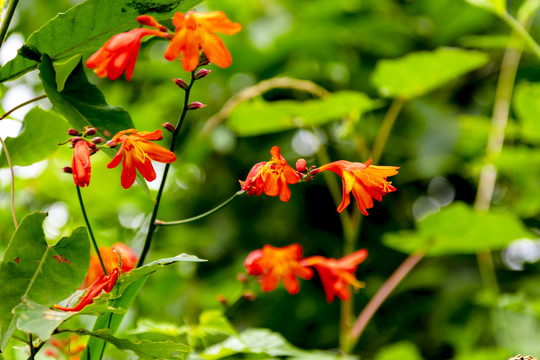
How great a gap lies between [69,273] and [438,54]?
3.69ft

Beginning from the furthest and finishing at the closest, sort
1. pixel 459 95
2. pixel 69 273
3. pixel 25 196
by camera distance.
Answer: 1. pixel 459 95
2. pixel 25 196
3. pixel 69 273

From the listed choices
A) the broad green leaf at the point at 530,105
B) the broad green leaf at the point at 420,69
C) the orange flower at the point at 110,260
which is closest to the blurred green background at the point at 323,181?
the broad green leaf at the point at 530,105

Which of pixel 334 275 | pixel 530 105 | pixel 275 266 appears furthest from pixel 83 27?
pixel 530 105

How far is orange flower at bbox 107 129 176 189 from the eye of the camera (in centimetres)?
54

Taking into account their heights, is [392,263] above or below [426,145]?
below

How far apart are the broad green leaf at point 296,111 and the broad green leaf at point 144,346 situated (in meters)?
0.91

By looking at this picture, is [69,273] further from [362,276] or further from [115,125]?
[362,276]

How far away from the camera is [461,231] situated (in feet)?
4.19

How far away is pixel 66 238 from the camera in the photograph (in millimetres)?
503

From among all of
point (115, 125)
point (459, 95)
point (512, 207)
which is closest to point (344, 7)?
point (459, 95)

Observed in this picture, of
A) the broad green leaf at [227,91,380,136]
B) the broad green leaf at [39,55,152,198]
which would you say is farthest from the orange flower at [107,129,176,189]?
the broad green leaf at [227,91,380,136]

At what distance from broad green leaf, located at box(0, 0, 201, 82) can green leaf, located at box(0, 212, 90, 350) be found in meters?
0.17

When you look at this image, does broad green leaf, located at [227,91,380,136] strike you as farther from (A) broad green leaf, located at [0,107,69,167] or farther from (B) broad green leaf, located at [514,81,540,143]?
(A) broad green leaf, located at [0,107,69,167]

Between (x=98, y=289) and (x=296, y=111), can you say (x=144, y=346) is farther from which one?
(x=296, y=111)
